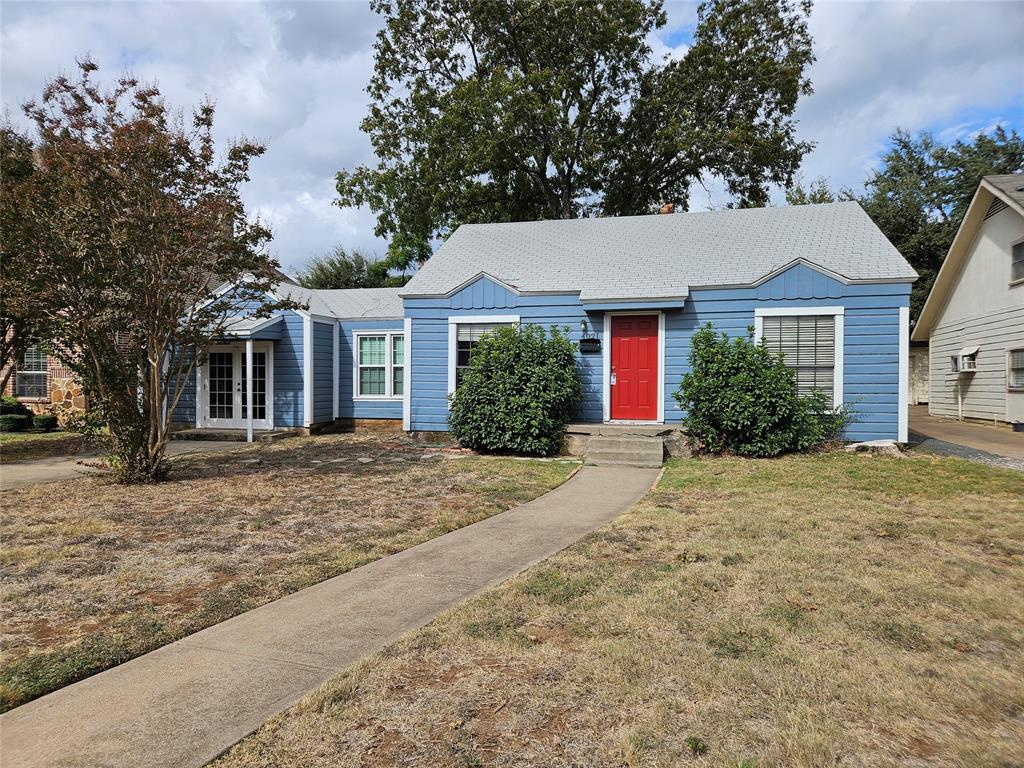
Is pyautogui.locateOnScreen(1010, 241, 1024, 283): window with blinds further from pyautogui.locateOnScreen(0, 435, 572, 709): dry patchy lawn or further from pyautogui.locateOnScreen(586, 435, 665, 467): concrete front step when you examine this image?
pyautogui.locateOnScreen(0, 435, 572, 709): dry patchy lawn

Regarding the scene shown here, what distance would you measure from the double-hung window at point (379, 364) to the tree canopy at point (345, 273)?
16.2 metres

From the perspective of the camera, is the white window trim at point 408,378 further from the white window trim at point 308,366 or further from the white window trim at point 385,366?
the white window trim at point 308,366

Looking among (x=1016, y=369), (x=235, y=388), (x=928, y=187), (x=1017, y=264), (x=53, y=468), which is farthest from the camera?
(x=928, y=187)

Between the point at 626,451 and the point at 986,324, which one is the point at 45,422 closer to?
the point at 626,451

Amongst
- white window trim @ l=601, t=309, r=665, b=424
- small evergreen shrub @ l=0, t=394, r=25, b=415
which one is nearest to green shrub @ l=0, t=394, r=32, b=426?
small evergreen shrub @ l=0, t=394, r=25, b=415

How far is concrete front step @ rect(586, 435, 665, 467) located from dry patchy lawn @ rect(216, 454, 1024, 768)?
5.04m

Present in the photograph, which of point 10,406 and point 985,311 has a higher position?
point 985,311

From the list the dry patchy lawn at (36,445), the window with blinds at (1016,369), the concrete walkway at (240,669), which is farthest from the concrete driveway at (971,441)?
the dry patchy lawn at (36,445)

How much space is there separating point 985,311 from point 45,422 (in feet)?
81.6

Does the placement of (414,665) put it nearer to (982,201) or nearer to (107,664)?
(107,664)

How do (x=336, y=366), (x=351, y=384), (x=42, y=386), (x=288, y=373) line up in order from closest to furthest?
(x=288, y=373) < (x=336, y=366) < (x=351, y=384) < (x=42, y=386)

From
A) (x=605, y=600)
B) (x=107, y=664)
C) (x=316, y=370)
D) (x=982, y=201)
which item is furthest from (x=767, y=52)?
(x=107, y=664)

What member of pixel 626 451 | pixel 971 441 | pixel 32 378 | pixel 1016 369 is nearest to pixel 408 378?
pixel 626 451

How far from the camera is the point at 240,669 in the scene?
329cm
